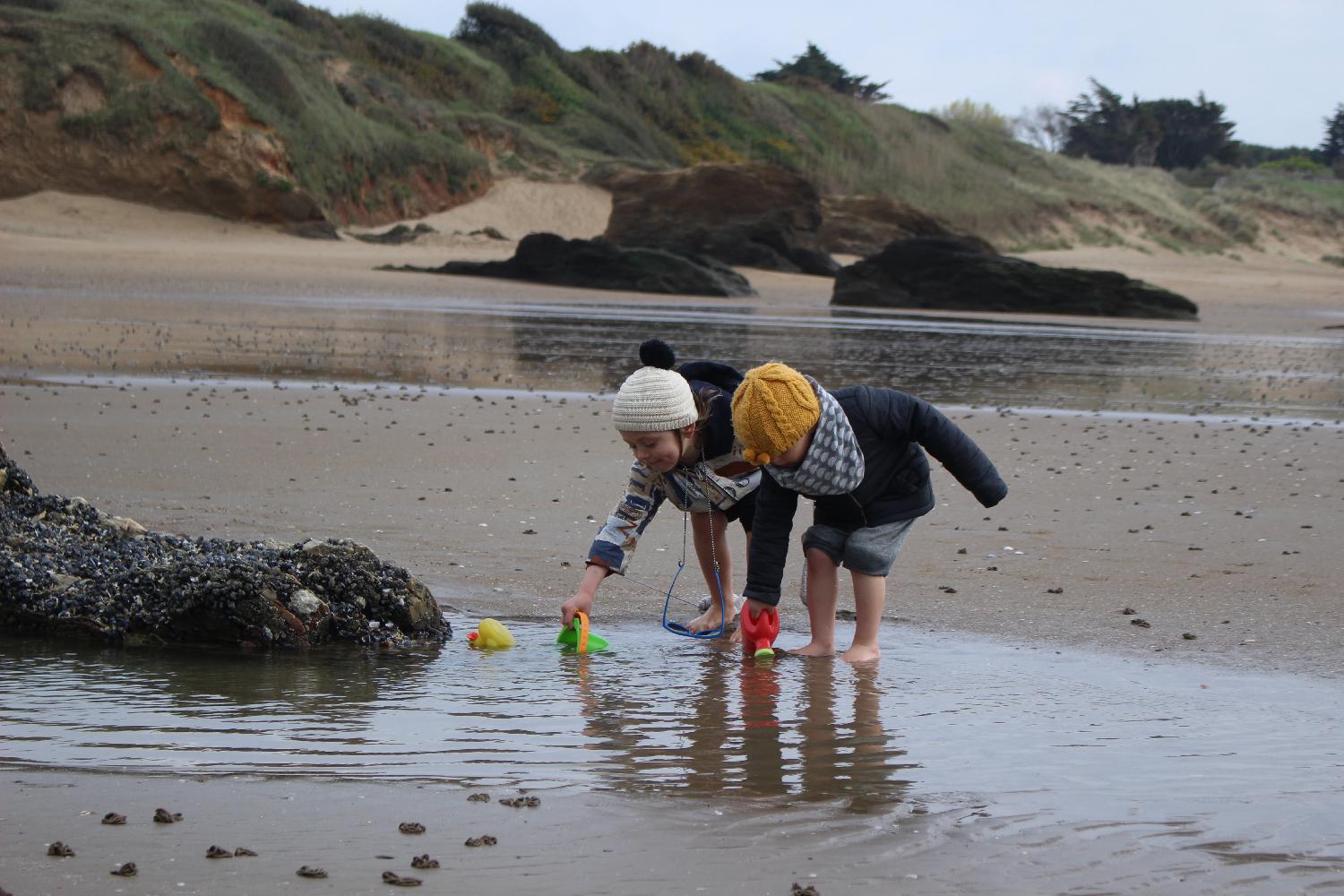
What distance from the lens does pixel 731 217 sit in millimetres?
36562

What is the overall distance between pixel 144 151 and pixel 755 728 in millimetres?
34724

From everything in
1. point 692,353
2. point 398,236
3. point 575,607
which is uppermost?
point 398,236

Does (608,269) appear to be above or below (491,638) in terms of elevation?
above

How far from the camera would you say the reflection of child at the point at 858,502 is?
455cm

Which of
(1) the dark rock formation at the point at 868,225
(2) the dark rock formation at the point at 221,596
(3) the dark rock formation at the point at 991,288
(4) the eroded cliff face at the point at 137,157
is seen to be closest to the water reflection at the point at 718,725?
→ (2) the dark rock formation at the point at 221,596

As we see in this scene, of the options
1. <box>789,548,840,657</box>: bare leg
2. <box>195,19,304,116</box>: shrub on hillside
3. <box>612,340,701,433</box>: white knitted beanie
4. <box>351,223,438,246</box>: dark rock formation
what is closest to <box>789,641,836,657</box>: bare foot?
<box>789,548,840,657</box>: bare leg

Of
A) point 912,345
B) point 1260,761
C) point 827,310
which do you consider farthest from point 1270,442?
point 827,310

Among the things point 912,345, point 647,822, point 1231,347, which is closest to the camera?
point 647,822

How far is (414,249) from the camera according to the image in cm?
3472

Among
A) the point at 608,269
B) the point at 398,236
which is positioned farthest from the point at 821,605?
the point at 398,236

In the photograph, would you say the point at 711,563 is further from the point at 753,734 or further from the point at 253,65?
the point at 253,65

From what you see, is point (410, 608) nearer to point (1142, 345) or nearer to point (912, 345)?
point (912, 345)

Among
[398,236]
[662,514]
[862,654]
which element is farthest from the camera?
[398,236]

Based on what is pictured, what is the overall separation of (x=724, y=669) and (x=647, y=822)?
152 cm
